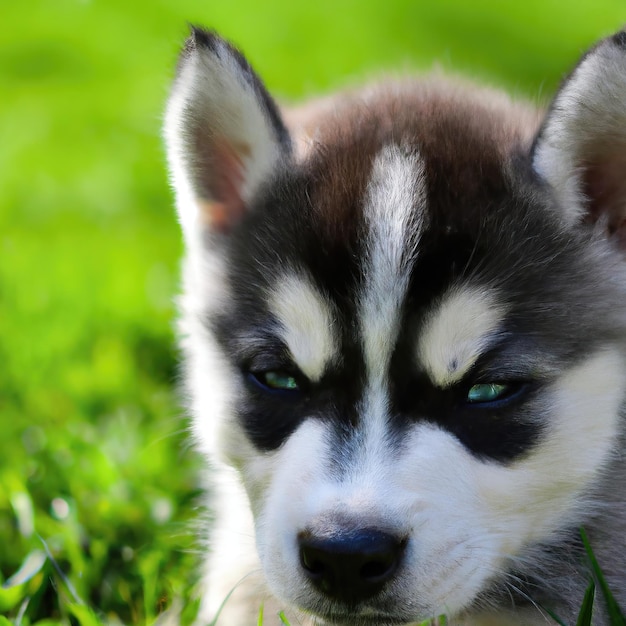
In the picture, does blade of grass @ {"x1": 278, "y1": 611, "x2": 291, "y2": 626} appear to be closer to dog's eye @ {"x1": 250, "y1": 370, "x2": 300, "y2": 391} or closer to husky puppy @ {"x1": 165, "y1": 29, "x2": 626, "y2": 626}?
husky puppy @ {"x1": 165, "y1": 29, "x2": 626, "y2": 626}

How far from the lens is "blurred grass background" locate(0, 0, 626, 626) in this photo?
392cm

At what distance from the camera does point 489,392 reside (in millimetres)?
3031

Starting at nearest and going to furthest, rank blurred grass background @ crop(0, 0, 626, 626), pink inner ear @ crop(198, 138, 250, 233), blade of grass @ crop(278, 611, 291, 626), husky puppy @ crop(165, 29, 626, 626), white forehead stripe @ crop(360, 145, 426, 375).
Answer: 1. husky puppy @ crop(165, 29, 626, 626)
2. white forehead stripe @ crop(360, 145, 426, 375)
3. blade of grass @ crop(278, 611, 291, 626)
4. pink inner ear @ crop(198, 138, 250, 233)
5. blurred grass background @ crop(0, 0, 626, 626)

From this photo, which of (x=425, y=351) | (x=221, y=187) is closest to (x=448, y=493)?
(x=425, y=351)

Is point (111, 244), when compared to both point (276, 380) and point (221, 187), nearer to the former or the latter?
point (221, 187)

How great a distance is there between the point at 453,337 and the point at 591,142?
76 centimetres

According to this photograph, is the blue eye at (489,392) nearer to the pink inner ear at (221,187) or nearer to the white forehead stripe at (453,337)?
the white forehead stripe at (453,337)

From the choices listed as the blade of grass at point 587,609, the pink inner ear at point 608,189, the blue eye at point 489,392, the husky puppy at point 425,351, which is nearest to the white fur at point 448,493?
the husky puppy at point 425,351

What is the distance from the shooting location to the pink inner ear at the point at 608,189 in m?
3.22

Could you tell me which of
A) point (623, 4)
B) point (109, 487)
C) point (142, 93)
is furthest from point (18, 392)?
point (623, 4)

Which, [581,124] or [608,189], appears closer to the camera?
[581,124]

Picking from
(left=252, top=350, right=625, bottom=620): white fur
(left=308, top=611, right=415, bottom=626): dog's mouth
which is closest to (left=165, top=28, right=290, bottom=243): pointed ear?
(left=252, top=350, right=625, bottom=620): white fur

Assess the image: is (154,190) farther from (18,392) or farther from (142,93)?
(18,392)

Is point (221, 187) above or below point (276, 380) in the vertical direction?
above
